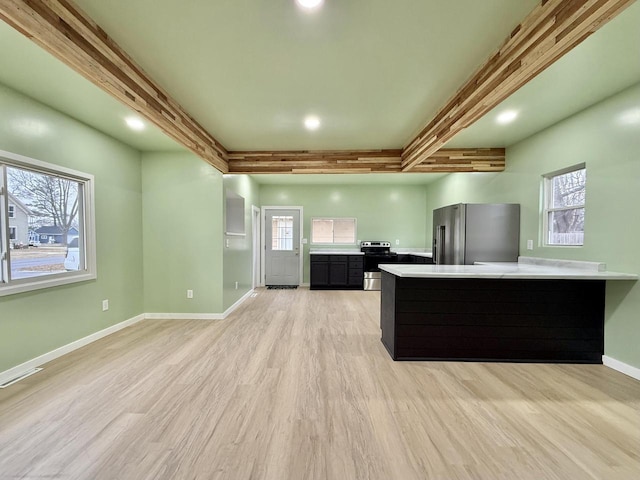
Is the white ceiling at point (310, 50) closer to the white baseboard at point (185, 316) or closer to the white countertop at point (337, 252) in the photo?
the white baseboard at point (185, 316)

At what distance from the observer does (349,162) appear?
3994 mm

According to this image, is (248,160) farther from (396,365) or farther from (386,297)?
(396,365)

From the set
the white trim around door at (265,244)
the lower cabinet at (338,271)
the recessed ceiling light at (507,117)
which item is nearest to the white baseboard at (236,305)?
the white trim around door at (265,244)

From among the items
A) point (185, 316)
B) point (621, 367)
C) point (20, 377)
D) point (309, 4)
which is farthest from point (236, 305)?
point (621, 367)

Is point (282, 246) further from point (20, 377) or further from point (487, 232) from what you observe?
point (20, 377)

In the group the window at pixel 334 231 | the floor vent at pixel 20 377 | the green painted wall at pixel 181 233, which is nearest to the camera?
the floor vent at pixel 20 377

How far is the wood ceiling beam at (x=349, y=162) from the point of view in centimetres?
388

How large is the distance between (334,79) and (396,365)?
258 cm

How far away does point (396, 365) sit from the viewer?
2.54m

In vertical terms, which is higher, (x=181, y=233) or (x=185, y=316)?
(x=181, y=233)

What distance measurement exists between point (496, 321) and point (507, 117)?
2.12 m

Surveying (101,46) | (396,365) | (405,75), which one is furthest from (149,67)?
(396,365)

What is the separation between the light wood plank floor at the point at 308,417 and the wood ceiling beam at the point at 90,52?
2.25 meters

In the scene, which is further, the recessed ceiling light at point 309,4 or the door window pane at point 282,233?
the door window pane at point 282,233
